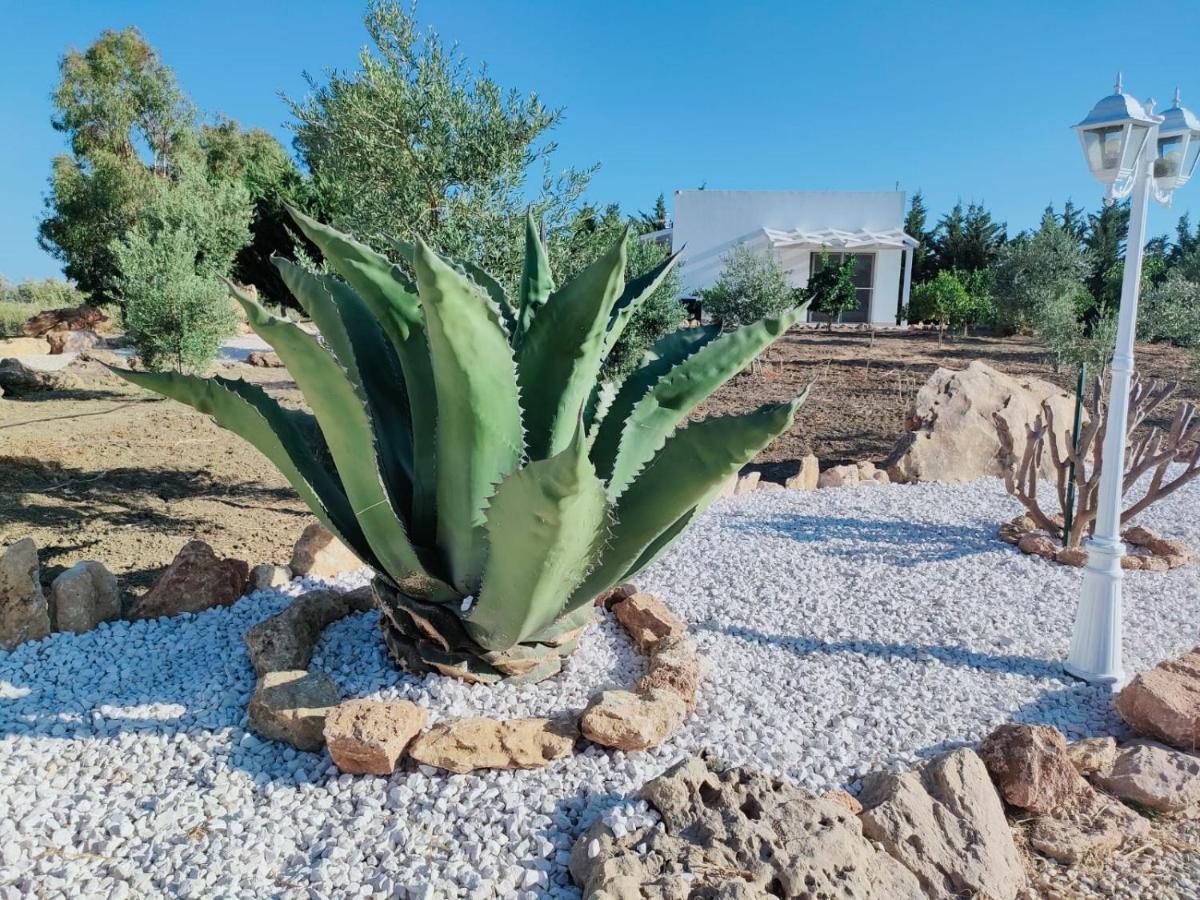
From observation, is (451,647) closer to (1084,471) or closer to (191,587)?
(191,587)

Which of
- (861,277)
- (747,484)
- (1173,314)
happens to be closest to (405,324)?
(747,484)

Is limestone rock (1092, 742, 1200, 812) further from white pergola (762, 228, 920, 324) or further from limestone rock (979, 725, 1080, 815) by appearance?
white pergola (762, 228, 920, 324)

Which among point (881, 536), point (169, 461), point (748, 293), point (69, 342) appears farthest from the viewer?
point (748, 293)

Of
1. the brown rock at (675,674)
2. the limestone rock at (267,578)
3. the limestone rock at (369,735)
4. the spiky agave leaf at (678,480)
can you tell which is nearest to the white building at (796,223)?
the limestone rock at (267,578)

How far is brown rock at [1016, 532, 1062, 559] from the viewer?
165 inches

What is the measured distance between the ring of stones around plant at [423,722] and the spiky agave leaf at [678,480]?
0.33 metres

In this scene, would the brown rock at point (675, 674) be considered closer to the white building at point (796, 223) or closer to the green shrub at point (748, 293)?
the green shrub at point (748, 293)

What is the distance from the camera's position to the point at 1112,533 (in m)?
3.09

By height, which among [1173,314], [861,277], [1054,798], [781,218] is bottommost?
[1054,798]

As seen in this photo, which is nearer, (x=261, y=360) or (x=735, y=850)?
(x=735, y=850)

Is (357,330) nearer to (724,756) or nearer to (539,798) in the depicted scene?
(539,798)

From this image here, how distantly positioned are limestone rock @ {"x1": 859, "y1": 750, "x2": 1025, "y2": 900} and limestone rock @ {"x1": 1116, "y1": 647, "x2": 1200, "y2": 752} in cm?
80

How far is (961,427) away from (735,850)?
18.8ft

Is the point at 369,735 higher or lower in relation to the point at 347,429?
lower
